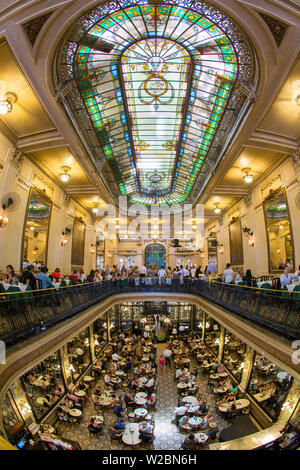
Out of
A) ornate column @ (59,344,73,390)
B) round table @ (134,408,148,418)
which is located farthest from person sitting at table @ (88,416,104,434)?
ornate column @ (59,344,73,390)

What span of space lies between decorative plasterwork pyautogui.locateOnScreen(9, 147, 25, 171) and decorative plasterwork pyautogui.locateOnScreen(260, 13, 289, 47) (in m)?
8.23

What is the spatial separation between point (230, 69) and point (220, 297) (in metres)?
7.86

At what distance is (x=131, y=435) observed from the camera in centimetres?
704

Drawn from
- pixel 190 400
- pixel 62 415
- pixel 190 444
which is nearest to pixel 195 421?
pixel 190 444

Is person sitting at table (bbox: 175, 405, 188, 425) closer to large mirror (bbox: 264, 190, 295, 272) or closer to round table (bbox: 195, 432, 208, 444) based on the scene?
round table (bbox: 195, 432, 208, 444)

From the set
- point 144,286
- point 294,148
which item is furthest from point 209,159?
point 144,286

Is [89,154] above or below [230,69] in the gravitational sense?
below

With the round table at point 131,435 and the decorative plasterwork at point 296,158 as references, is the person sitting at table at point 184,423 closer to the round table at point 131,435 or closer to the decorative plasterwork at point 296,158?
the round table at point 131,435

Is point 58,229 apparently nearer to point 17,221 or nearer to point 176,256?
point 17,221

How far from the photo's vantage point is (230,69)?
24.7ft

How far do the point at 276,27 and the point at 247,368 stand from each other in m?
10.6
